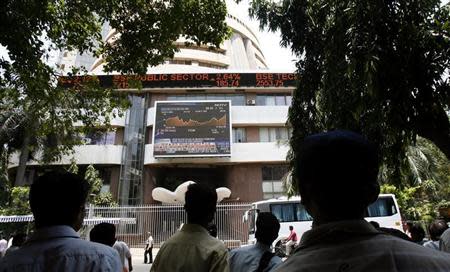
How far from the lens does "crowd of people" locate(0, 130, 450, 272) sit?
41.0 inches

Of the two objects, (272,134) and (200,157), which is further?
(272,134)

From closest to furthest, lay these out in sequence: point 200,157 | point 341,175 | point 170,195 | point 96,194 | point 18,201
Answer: point 341,175 → point 18,201 → point 170,195 → point 96,194 → point 200,157

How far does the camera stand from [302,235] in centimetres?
124

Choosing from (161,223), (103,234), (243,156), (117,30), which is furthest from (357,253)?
(243,156)

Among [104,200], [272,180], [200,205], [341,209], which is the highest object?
[272,180]

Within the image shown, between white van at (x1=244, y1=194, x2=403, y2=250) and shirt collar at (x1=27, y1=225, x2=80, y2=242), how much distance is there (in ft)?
51.6

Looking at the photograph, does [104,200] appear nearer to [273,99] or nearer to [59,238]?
[273,99]

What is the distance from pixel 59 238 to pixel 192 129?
81.9ft

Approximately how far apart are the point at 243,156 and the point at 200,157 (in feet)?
9.96

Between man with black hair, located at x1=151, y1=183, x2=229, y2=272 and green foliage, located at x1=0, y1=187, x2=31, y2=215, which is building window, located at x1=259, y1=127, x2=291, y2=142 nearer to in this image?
green foliage, located at x1=0, y1=187, x2=31, y2=215

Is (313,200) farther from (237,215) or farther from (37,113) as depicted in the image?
(237,215)

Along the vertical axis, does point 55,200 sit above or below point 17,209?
below

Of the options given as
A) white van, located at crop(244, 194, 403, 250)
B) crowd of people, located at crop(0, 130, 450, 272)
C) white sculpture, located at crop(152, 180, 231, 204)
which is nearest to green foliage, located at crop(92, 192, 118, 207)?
white sculpture, located at crop(152, 180, 231, 204)

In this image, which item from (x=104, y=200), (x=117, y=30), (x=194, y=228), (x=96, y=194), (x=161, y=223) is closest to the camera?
(x=194, y=228)
